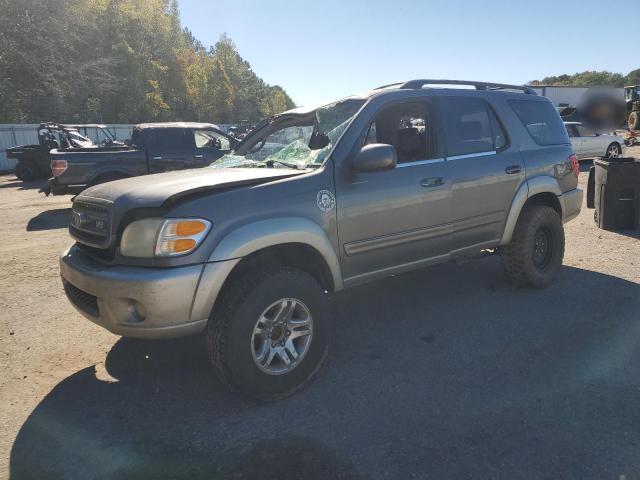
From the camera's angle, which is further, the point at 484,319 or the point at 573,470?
the point at 484,319

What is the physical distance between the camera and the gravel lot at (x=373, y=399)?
2.44 m

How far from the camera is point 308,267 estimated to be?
3.38 meters

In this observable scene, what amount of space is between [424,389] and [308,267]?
113 cm

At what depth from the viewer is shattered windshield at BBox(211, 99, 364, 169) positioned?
3.54m

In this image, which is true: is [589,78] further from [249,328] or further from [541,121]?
[249,328]

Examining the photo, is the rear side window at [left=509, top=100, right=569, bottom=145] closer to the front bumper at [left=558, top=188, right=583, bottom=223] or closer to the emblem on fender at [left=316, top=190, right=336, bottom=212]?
the front bumper at [left=558, top=188, right=583, bottom=223]

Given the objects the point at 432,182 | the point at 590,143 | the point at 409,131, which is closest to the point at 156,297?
the point at 432,182

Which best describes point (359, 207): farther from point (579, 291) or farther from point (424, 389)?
point (579, 291)

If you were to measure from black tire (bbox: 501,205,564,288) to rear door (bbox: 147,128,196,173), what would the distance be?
6844 mm

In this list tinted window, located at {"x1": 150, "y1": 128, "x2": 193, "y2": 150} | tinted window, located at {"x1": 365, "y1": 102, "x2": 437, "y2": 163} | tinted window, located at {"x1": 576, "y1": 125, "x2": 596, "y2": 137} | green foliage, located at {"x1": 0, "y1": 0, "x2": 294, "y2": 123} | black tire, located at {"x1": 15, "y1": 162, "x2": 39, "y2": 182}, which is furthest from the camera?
green foliage, located at {"x1": 0, "y1": 0, "x2": 294, "y2": 123}

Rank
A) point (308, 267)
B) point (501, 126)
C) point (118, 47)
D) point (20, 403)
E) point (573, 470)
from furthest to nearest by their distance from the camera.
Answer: point (118, 47) → point (501, 126) → point (308, 267) → point (20, 403) → point (573, 470)

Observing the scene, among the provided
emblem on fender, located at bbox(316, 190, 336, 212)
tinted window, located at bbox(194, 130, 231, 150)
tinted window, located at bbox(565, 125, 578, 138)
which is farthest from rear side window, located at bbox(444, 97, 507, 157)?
tinted window, located at bbox(565, 125, 578, 138)

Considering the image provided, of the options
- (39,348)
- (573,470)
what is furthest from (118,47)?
(573,470)

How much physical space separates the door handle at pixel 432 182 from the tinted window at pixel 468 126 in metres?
0.32
